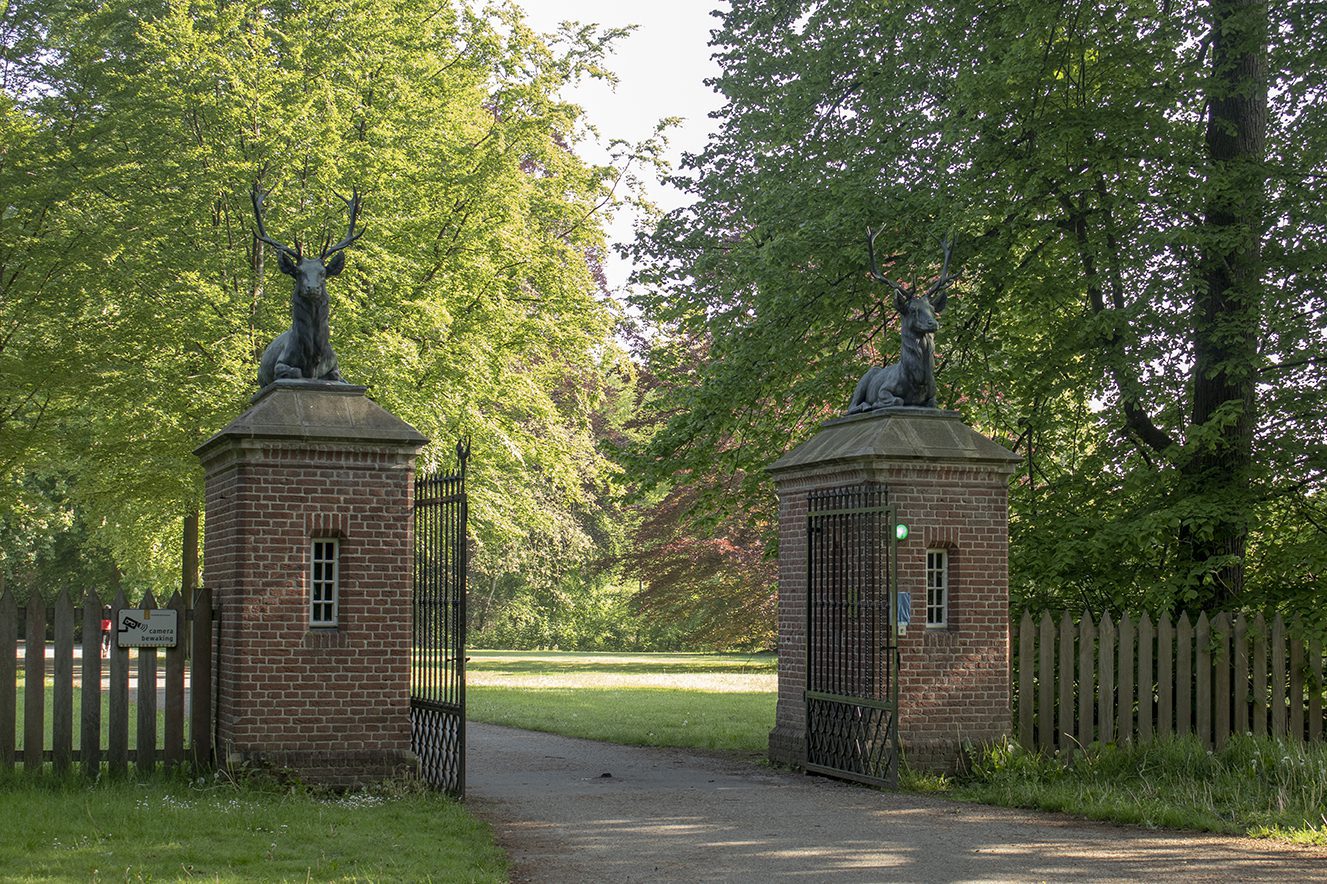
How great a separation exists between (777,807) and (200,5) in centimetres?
1535

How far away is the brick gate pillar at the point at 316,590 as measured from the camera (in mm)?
10828

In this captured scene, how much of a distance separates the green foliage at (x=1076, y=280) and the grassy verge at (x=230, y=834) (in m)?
6.89

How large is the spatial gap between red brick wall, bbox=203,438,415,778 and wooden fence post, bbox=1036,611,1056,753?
554 centimetres

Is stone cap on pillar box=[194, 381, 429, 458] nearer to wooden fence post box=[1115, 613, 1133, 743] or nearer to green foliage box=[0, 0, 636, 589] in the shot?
wooden fence post box=[1115, 613, 1133, 743]

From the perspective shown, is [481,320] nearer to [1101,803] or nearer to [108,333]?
[108,333]

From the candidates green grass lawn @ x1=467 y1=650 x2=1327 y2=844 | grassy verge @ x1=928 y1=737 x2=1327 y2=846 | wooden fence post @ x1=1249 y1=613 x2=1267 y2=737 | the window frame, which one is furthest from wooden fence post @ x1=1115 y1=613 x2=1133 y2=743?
the window frame

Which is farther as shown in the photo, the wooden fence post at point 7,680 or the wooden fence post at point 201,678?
the wooden fence post at point 201,678

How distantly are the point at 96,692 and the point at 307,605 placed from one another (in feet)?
5.46

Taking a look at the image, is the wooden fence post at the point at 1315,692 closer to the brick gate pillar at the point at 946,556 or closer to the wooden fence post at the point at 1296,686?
the wooden fence post at the point at 1296,686

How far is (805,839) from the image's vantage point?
9.40 m

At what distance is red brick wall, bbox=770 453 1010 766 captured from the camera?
40.1 feet

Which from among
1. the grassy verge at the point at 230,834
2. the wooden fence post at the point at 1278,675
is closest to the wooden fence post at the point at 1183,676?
the wooden fence post at the point at 1278,675

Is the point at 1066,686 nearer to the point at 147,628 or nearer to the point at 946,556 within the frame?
the point at 946,556

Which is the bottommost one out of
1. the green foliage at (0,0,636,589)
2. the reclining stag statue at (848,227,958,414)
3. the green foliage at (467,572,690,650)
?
the green foliage at (467,572,690,650)
